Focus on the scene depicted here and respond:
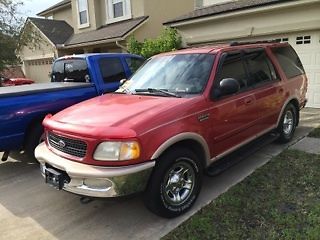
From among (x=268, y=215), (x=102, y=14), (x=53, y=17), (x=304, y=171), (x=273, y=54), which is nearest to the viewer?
(x=268, y=215)

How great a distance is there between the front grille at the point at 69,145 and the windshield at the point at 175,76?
4.29 feet

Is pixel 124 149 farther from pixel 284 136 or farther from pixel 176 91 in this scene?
pixel 284 136

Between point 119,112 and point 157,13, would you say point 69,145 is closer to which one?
point 119,112

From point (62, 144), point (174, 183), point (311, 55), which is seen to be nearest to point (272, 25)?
point (311, 55)

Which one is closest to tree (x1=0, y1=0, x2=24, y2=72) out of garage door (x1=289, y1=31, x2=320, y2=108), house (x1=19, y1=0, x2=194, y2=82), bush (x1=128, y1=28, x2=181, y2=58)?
house (x1=19, y1=0, x2=194, y2=82)

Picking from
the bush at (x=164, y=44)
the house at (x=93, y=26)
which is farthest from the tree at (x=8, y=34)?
the bush at (x=164, y=44)

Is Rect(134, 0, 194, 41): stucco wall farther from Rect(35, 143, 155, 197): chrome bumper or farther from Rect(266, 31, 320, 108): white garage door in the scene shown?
Rect(35, 143, 155, 197): chrome bumper

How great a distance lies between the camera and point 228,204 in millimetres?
4137

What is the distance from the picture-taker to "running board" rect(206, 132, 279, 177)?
14.7 ft

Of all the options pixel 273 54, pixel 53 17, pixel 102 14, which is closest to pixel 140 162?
pixel 273 54

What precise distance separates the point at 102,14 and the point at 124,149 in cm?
1653

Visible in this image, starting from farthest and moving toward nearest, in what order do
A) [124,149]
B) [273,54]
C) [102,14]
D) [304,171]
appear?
[102,14], [273,54], [304,171], [124,149]

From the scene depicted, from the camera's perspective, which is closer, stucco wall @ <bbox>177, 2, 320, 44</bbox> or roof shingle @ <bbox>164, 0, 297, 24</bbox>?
stucco wall @ <bbox>177, 2, 320, 44</bbox>

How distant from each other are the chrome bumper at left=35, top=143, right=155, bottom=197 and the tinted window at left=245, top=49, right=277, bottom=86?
8.12 feet
